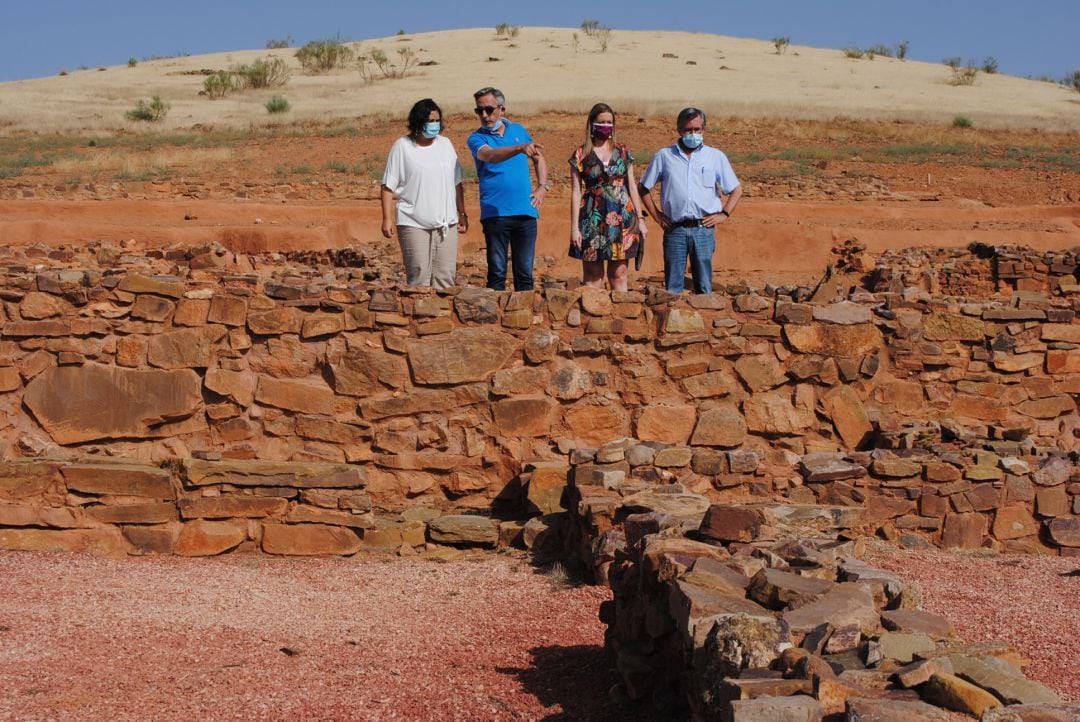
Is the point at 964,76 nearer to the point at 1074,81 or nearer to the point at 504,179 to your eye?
the point at 1074,81

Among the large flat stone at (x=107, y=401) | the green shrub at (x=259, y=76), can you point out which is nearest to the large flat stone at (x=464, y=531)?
the large flat stone at (x=107, y=401)

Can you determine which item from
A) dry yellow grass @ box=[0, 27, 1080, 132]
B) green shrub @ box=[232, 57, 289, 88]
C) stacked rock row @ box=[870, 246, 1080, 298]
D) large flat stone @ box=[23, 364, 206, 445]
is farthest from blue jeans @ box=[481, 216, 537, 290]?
green shrub @ box=[232, 57, 289, 88]

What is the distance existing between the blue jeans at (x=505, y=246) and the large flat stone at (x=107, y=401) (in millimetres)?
2321

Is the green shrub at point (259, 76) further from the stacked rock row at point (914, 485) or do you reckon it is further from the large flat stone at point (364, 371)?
the stacked rock row at point (914, 485)

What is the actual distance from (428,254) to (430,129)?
2.81ft

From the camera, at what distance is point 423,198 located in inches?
311

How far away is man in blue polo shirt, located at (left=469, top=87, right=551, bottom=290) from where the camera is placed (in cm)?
809

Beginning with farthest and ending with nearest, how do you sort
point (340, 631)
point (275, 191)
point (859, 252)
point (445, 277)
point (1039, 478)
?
point (275, 191)
point (859, 252)
point (445, 277)
point (1039, 478)
point (340, 631)

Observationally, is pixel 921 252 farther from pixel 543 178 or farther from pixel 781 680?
pixel 781 680

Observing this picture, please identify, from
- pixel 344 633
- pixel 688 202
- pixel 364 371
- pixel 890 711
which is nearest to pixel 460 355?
pixel 364 371

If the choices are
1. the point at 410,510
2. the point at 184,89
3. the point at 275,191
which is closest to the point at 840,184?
the point at 275,191

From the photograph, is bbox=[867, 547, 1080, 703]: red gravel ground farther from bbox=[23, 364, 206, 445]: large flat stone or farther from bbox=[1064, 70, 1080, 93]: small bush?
bbox=[1064, 70, 1080, 93]: small bush

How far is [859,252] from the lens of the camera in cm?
1823

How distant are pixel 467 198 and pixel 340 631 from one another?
1911cm
